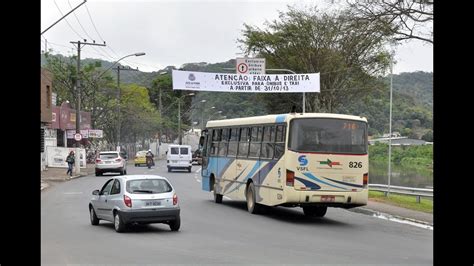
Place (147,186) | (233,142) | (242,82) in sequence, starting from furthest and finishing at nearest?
(242,82) → (233,142) → (147,186)

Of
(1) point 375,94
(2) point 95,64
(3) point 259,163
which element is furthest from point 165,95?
(3) point 259,163

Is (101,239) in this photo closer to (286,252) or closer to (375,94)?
(286,252)

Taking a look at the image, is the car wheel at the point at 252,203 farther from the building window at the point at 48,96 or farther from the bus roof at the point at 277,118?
the building window at the point at 48,96

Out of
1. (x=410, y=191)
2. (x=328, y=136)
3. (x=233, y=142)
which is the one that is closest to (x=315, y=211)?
(x=328, y=136)

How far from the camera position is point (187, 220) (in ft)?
64.8

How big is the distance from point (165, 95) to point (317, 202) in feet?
329

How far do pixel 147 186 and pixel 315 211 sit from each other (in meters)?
7.29

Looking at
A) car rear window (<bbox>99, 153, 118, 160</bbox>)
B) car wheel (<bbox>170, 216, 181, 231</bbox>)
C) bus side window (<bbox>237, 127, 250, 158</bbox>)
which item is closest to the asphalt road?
car wheel (<bbox>170, 216, 181, 231</bbox>)

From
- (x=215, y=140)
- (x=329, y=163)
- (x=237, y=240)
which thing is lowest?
(x=237, y=240)

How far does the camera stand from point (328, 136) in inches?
776

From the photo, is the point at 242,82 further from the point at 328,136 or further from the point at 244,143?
the point at 328,136

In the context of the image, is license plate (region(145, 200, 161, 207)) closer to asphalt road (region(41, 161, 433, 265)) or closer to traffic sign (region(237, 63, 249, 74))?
asphalt road (region(41, 161, 433, 265))

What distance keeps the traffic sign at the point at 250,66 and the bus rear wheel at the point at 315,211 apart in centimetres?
1760
